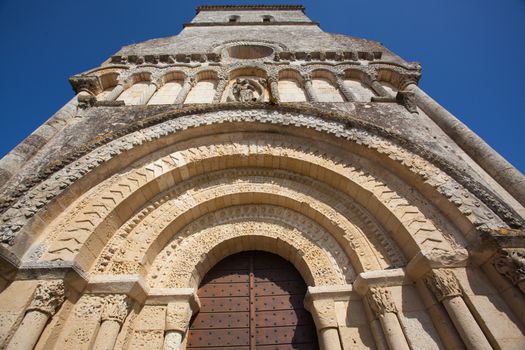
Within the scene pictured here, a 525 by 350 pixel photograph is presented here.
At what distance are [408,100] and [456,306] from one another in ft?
15.2

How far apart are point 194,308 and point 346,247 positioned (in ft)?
8.61

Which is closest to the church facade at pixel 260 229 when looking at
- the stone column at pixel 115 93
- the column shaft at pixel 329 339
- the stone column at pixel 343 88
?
the column shaft at pixel 329 339

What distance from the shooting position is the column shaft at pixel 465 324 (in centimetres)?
313

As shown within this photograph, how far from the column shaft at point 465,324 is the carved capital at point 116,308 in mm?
4150

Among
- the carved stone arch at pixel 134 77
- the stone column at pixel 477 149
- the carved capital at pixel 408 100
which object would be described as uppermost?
the carved stone arch at pixel 134 77

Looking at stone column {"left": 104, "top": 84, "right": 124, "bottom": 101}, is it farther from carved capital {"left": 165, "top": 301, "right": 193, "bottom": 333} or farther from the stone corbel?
carved capital {"left": 165, "top": 301, "right": 193, "bottom": 333}

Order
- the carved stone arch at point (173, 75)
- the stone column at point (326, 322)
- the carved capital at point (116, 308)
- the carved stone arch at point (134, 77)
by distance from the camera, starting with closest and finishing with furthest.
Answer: the carved capital at point (116, 308), the stone column at point (326, 322), the carved stone arch at point (134, 77), the carved stone arch at point (173, 75)

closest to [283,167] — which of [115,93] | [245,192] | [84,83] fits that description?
[245,192]

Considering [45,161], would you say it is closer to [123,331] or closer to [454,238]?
[123,331]

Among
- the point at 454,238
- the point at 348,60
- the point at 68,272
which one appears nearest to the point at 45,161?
the point at 68,272

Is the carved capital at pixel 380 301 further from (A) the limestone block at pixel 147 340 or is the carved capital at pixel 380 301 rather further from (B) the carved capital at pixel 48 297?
(B) the carved capital at pixel 48 297

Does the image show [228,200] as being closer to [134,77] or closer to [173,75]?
[173,75]

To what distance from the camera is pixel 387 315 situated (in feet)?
12.1

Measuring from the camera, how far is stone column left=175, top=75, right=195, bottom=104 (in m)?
7.03
